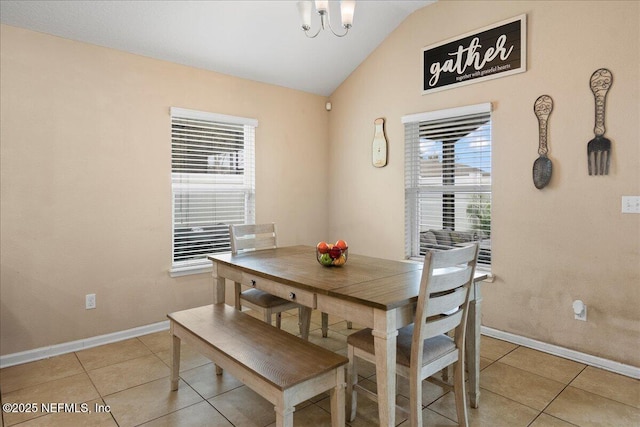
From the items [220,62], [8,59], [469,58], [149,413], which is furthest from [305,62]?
[149,413]

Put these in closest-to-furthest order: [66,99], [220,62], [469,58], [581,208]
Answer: [581,208] < [66,99] < [469,58] < [220,62]

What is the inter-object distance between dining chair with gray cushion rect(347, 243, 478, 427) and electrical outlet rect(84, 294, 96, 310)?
2.23 meters

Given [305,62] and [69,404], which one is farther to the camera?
[305,62]

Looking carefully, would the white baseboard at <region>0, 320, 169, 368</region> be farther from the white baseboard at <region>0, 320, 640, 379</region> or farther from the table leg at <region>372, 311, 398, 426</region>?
the table leg at <region>372, 311, 398, 426</region>

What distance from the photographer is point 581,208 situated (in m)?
2.71

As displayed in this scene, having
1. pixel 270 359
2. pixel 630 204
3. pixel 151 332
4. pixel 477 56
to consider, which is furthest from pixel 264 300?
pixel 477 56

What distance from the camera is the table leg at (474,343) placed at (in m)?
2.12

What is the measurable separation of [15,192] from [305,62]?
2.73 meters

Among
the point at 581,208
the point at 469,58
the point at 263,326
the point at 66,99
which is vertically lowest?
the point at 263,326

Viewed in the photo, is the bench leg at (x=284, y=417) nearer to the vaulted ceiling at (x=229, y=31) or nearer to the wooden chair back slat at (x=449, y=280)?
the wooden chair back slat at (x=449, y=280)

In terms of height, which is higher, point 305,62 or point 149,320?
point 305,62

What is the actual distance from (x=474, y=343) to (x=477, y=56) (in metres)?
2.34

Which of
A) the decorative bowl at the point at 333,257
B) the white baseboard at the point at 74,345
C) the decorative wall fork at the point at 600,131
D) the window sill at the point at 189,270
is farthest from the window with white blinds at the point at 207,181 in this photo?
the decorative wall fork at the point at 600,131

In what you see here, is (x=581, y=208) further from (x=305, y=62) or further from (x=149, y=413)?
(x=149, y=413)
